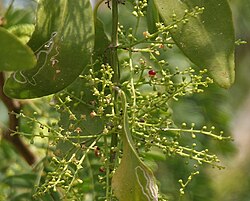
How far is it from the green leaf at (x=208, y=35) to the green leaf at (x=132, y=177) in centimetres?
19

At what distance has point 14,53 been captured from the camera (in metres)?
1.11

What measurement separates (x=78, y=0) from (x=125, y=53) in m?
0.28

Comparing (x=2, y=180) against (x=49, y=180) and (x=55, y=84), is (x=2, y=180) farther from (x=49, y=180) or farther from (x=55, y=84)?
(x=55, y=84)

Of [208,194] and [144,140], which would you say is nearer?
[144,140]

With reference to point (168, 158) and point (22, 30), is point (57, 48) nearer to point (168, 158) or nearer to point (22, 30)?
point (22, 30)

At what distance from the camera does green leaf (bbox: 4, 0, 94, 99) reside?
52.2 inches

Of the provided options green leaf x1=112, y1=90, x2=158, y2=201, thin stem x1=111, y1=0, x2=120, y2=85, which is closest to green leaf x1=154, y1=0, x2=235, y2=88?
thin stem x1=111, y1=0, x2=120, y2=85

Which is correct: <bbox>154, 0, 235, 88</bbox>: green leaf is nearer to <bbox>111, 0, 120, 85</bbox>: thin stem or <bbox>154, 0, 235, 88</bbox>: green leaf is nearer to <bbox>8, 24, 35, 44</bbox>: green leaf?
<bbox>111, 0, 120, 85</bbox>: thin stem

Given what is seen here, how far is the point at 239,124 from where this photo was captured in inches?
186

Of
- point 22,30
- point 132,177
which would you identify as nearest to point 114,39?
point 132,177

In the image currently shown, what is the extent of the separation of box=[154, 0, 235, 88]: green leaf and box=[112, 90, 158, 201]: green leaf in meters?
0.19

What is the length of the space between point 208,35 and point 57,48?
0.81 feet

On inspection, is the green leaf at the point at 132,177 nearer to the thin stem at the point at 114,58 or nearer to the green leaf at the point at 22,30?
the thin stem at the point at 114,58

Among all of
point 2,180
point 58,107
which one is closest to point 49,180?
point 58,107
